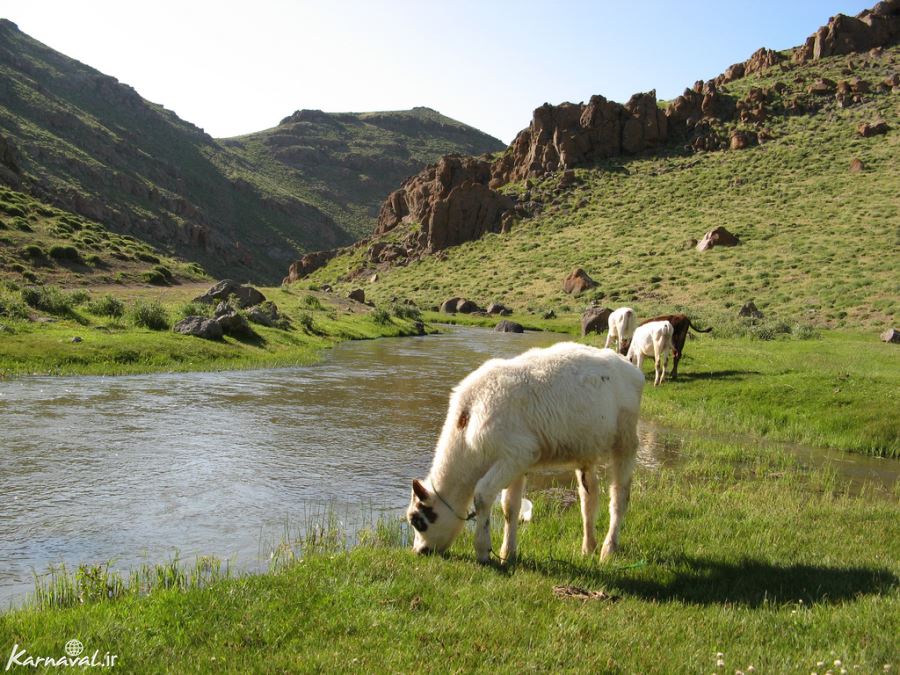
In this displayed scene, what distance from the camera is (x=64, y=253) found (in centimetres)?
4750

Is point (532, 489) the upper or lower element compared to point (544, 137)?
lower

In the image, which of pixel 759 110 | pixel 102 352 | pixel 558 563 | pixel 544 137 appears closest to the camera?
pixel 558 563

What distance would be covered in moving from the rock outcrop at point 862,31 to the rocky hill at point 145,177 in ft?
337

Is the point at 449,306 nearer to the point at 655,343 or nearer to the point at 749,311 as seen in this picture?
the point at 749,311

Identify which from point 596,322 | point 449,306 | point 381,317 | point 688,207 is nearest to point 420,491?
point 596,322

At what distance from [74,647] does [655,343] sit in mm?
19976

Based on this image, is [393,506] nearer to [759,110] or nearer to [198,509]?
[198,509]

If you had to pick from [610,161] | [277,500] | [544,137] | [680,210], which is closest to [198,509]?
[277,500]

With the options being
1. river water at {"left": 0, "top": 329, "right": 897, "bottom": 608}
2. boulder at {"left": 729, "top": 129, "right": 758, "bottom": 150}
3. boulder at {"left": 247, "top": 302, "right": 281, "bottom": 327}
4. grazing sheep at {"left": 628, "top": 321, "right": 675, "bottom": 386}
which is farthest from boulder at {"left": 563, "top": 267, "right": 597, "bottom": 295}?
river water at {"left": 0, "top": 329, "right": 897, "bottom": 608}

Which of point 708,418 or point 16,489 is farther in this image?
point 708,418

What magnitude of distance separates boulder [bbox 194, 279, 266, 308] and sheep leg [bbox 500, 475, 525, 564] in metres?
34.0

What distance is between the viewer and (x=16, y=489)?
9836 millimetres

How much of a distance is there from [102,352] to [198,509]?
15473 millimetres

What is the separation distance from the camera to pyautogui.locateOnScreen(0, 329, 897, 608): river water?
8.45 m
